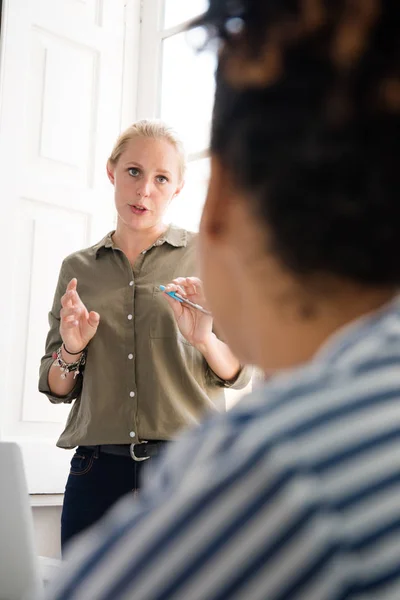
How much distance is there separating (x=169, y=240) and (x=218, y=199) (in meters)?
1.55

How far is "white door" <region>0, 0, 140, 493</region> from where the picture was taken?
280 centimetres

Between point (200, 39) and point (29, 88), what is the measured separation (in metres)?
2.70

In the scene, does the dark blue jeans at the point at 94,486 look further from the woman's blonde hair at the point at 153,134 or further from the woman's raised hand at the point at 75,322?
the woman's blonde hair at the point at 153,134

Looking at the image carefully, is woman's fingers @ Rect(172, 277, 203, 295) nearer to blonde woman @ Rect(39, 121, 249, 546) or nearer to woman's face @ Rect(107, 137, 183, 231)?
blonde woman @ Rect(39, 121, 249, 546)

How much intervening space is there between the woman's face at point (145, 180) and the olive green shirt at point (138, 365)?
0.08 meters

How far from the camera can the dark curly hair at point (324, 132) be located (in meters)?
0.32

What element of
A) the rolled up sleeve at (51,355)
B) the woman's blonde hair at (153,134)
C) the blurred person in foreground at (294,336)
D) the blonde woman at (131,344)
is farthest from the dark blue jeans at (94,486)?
the blurred person in foreground at (294,336)

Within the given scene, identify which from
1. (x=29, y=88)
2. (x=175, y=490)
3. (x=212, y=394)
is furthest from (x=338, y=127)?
(x=29, y=88)

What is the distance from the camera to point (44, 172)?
9.69ft

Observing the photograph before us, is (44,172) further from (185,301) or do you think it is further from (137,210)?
(185,301)

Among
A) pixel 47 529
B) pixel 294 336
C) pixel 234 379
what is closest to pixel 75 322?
pixel 234 379

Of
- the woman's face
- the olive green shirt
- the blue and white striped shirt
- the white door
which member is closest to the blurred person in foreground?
the blue and white striped shirt

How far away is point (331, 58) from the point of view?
1.07 feet

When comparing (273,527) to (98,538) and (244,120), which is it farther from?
(244,120)
